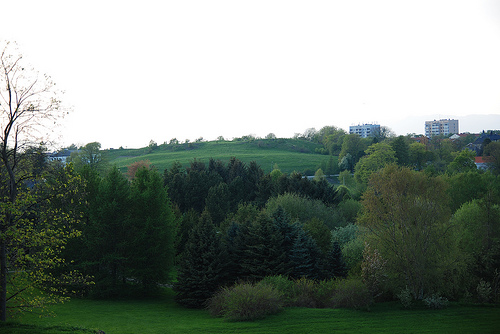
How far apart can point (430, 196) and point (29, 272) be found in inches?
1074

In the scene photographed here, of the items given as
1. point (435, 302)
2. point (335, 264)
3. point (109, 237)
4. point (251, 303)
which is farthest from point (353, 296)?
point (109, 237)

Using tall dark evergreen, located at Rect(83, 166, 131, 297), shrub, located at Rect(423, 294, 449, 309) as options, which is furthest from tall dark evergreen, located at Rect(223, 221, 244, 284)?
shrub, located at Rect(423, 294, 449, 309)

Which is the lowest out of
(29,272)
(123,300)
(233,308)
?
(123,300)

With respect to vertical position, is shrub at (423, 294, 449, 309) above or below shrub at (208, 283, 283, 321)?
below

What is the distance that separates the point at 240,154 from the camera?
11638 centimetres

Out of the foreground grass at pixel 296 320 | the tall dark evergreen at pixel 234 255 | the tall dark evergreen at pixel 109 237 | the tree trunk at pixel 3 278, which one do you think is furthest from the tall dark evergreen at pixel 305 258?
the tree trunk at pixel 3 278

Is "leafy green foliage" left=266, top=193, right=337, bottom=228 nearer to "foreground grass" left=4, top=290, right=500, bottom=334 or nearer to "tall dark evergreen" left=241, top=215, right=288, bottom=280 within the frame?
"tall dark evergreen" left=241, top=215, right=288, bottom=280

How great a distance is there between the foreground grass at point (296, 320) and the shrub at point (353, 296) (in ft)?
2.04

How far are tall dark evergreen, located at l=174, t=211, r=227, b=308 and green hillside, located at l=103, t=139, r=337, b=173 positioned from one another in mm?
69548

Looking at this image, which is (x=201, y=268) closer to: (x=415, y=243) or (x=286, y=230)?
(x=286, y=230)

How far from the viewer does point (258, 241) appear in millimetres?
31391

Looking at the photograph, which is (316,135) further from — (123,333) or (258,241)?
(123,333)

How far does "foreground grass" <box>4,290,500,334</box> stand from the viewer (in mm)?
21438

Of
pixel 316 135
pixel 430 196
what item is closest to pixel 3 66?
pixel 430 196
